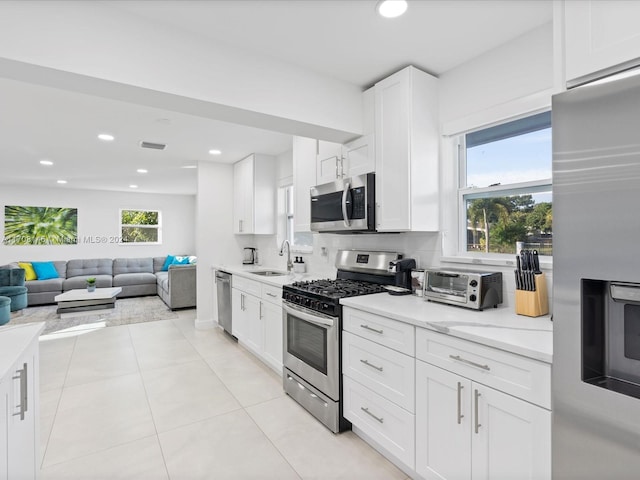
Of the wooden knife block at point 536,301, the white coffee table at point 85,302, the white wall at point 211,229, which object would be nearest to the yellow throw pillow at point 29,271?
the white coffee table at point 85,302

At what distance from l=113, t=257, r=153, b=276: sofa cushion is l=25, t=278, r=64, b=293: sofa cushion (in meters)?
1.13

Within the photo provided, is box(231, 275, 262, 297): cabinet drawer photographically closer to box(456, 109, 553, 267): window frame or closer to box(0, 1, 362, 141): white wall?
box(0, 1, 362, 141): white wall

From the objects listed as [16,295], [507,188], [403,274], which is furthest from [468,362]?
[16,295]

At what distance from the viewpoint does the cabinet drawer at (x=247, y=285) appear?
3613 mm

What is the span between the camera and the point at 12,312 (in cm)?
608

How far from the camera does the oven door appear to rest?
231 centimetres

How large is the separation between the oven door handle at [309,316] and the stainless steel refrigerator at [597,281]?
1359 mm

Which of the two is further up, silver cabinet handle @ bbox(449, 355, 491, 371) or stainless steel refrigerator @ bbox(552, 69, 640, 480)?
stainless steel refrigerator @ bbox(552, 69, 640, 480)

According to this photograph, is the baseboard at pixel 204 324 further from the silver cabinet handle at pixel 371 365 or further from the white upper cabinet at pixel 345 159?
the silver cabinet handle at pixel 371 365

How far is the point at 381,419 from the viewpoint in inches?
79.0

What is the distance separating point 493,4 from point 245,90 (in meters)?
1.42

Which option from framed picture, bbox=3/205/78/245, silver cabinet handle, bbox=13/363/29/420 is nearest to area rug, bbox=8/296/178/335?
framed picture, bbox=3/205/78/245

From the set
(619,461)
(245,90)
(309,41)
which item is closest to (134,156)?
(245,90)

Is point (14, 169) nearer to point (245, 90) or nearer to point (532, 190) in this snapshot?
point (245, 90)
